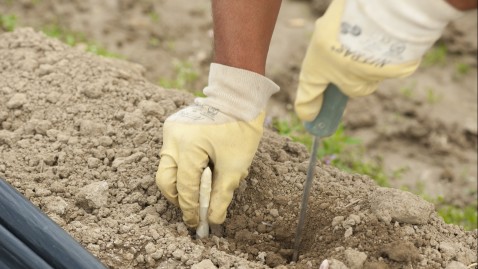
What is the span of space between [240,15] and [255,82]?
0.22m

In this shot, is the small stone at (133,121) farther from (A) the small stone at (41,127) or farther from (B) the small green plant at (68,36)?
(B) the small green plant at (68,36)

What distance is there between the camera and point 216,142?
7.44 feet

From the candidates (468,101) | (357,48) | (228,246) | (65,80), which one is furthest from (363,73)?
(468,101)

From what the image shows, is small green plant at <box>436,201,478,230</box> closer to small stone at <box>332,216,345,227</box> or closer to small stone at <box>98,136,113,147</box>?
small stone at <box>332,216,345,227</box>

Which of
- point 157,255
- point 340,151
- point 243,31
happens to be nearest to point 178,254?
point 157,255

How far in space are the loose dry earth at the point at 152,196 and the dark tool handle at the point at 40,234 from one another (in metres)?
0.14

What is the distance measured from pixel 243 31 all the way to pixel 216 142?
0.37 metres

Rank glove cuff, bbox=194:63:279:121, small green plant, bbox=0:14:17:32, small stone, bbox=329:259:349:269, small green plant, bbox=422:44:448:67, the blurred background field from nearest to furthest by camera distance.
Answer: small stone, bbox=329:259:349:269, glove cuff, bbox=194:63:279:121, the blurred background field, small green plant, bbox=0:14:17:32, small green plant, bbox=422:44:448:67

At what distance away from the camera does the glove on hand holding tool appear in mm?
1747

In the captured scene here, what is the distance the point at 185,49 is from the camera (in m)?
4.14

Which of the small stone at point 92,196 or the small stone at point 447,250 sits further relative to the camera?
the small stone at point 92,196

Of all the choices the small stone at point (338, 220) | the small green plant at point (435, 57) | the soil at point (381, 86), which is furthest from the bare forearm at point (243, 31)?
the small green plant at point (435, 57)

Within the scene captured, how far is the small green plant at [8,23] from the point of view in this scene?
12.3ft

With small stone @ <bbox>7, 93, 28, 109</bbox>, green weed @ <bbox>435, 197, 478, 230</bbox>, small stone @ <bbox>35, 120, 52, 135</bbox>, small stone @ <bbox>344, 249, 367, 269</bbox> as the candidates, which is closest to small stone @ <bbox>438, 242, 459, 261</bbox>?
small stone @ <bbox>344, 249, 367, 269</bbox>
